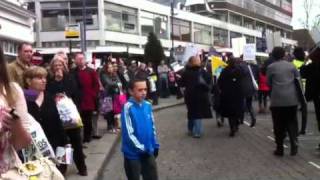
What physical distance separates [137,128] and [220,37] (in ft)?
302

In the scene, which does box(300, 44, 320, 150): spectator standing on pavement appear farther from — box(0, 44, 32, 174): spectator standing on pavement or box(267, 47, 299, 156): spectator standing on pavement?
box(0, 44, 32, 174): spectator standing on pavement

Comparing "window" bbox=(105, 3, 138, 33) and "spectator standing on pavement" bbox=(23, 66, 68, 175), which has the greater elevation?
"window" bbox=(105, 3, 138, 33)

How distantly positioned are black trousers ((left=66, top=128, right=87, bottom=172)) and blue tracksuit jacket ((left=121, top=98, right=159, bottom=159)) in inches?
85.4

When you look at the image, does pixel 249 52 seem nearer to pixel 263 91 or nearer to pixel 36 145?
pixel 263 91

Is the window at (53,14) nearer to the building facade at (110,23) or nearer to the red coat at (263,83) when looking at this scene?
the building facade at (110,23)

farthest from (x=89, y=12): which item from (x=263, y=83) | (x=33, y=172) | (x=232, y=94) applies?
(x=33, y=172)

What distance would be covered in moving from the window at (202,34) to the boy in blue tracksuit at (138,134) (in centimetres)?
7878

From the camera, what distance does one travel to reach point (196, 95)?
50.4ft

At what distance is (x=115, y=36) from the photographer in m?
62.7

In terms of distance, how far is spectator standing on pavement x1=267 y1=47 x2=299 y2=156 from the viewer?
37.3 feet

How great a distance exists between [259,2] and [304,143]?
118597 mm

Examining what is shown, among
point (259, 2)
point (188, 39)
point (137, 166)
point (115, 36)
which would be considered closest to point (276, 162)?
point (137, 166)

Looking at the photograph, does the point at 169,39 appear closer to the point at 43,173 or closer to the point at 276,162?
A: the point at 276,162

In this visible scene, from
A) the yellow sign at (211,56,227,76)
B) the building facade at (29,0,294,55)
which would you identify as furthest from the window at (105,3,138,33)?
the yellow sign at (211,56,227,76)
